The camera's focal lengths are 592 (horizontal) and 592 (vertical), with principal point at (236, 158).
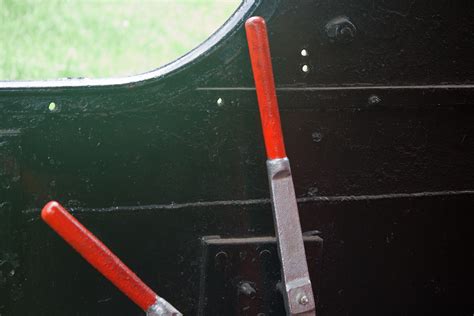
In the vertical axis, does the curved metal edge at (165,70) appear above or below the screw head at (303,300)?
above

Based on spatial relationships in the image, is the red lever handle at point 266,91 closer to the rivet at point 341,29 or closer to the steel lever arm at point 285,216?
the steel lever arm at point 285,216

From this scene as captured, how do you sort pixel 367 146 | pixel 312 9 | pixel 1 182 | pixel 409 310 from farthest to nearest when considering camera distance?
pixel 409 310, pixel 367 146, pixel 312 9, pixel 1 182

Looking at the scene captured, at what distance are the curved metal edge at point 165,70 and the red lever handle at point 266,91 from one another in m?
0.11

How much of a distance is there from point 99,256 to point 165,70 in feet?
1.51

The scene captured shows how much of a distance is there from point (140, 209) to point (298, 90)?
1.57ft

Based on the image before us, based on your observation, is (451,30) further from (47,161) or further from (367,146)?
(47,161)

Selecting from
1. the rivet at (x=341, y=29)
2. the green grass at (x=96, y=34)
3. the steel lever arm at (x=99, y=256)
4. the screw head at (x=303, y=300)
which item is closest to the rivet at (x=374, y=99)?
the rivet at (x=341, y=29)

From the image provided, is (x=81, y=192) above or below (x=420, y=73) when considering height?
below

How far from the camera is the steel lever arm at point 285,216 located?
128cm

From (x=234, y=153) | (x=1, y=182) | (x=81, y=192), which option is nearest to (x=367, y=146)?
(x=234, y=153)

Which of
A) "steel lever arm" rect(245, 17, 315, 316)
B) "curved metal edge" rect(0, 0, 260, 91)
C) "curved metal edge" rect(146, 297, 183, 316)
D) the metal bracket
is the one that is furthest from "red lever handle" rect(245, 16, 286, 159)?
"curved metal edge" rect(146, 297, 183, 316)

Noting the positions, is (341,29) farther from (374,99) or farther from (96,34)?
(96,34)

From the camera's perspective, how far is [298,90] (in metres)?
1.45

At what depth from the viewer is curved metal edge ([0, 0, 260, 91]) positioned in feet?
4.33
